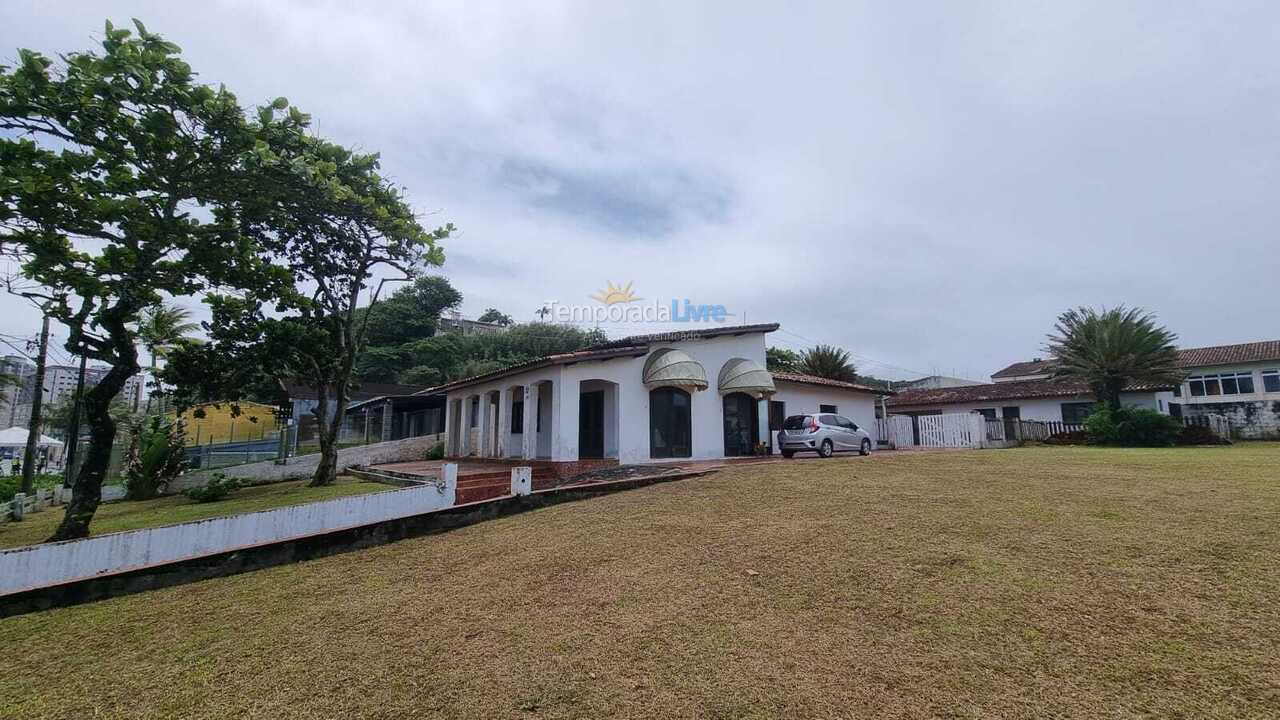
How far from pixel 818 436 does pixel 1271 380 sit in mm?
36415

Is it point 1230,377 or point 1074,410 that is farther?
point 1230,377

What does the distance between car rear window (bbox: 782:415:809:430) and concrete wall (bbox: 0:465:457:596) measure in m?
12.2

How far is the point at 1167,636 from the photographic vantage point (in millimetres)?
3818

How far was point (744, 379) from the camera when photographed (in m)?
17.4

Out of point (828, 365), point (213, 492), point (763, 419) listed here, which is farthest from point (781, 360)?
point (213, 492)

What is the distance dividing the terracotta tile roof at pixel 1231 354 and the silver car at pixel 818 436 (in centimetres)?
3099

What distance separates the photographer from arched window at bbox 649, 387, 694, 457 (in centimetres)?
1670

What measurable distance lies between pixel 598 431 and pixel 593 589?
11.6 metres

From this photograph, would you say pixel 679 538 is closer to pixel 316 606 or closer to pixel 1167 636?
pixel 316 606

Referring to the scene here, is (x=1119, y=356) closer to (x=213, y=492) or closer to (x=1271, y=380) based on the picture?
(x=1271, y=380)

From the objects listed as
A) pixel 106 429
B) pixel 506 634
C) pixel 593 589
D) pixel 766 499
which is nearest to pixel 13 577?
pixel 106 429

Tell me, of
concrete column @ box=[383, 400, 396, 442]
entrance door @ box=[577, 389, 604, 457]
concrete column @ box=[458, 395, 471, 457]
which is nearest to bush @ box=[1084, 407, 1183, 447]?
entrance door @ box=[577, 389, 604, 457]

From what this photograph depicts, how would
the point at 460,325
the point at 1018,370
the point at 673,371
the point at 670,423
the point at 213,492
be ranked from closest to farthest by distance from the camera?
the point at 213,492 → the point at 673,371 → the point at 670,423 → the point at 1018,370 → the point at 460,325

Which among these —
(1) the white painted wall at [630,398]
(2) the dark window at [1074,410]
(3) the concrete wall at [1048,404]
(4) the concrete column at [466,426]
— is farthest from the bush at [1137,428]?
(4) the concrete column at [466,426]
